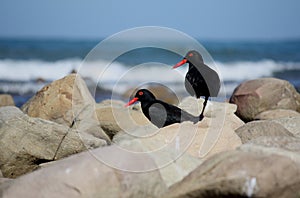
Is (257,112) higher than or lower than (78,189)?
lower

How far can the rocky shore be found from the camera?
385 centimetres

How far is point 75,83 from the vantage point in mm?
8008

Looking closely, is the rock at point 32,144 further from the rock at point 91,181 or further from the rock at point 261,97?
the rock at point 261,97

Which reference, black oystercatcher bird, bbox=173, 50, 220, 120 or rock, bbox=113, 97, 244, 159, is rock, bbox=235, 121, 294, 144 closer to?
rock, bbox=113, 97, 244, 159

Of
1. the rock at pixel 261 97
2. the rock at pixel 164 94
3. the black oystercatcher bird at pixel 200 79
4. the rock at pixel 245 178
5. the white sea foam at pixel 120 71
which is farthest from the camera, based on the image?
the white sea foam at pixel 120 71

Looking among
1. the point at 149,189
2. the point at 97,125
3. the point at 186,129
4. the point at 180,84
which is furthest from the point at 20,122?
the point at 180,84

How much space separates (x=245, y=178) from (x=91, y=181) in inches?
46.0

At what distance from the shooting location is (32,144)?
5.68 meters

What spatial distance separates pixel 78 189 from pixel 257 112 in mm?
5949

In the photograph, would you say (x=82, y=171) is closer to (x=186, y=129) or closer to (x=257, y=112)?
(x=186, y=129)

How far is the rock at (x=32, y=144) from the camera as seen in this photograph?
221 inches

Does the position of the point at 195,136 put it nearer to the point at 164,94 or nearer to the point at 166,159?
the point at 166,159

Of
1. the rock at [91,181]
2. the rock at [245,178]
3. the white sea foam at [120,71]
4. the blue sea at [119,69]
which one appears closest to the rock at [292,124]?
the rock at [245,178]

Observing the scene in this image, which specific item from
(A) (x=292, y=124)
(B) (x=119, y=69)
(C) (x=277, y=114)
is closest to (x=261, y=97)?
(C) (x=277, y=114)
